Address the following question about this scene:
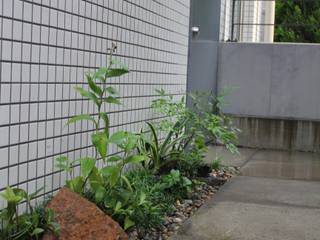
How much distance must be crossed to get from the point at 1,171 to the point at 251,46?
7328mm

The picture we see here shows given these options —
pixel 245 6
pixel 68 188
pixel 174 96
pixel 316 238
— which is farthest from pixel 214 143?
pixel 68 188

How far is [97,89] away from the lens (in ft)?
15.5

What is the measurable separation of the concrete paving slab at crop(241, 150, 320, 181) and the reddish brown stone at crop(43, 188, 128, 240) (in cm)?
415

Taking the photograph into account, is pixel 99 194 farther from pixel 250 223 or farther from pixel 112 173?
pixel 250 223

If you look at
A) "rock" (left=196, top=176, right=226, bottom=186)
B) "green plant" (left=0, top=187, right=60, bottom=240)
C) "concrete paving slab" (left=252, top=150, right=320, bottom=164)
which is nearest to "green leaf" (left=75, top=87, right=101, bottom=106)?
"green plant" (left=0, top=187, right=60, bottom=240)

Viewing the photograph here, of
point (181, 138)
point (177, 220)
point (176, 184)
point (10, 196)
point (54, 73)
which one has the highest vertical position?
point (54, 73)

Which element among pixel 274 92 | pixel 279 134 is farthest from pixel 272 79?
pixel 279 134

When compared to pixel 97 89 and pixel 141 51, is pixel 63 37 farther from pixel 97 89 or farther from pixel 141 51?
pixel 141 51

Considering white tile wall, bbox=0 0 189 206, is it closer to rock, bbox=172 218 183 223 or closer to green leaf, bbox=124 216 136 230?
green leaf, bbox=124 216 136 230

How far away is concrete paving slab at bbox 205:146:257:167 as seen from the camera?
350 inches

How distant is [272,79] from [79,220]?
705 cm

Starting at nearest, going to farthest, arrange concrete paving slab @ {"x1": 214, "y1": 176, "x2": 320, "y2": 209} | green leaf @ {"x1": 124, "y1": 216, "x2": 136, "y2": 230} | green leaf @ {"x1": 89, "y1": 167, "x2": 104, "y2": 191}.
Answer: green leaf @ {"x1": 124, "y1": 216, "x2": 136, "y2": 230} < green leaf @ {"x1": 89, "y1": 167, "x2": 104, "y2": 191} < concrete paving slab @ {"x1": 214, "y1": 176, "x2": 320, "y2": 209}

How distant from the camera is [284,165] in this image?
29.3 feet

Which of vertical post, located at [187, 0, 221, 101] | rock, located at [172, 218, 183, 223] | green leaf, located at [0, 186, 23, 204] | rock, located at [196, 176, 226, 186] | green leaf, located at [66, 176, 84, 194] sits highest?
vertical post, located at [187, 0, 221, 101]
